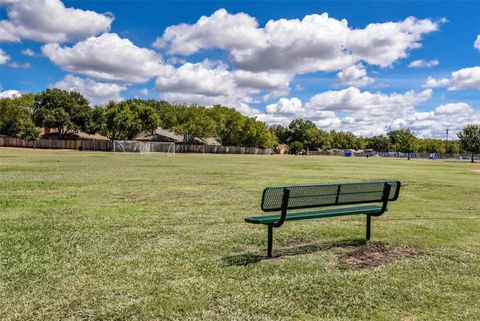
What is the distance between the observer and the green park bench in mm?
6551

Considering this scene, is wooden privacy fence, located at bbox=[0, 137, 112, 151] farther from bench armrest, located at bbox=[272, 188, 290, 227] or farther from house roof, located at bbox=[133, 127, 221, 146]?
bench armrest, located at bbox=[272, 188, 290, 227]

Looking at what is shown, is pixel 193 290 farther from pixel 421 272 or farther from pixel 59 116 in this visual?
pixel 59 116

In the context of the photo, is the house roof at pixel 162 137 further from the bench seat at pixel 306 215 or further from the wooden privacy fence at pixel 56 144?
the bench seat at pixel 306 215

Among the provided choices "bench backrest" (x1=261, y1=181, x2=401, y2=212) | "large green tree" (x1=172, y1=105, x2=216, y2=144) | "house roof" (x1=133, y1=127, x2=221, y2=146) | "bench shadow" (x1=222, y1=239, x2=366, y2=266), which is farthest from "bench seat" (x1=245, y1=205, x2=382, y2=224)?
"house roof" (x1=133, y1=127, x2=221, y2=146)

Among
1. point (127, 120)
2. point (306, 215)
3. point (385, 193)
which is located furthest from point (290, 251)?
point (127, 120)

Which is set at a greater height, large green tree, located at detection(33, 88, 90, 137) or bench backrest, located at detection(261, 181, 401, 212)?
large green tree, located at detection(33, 88, 90, 137)

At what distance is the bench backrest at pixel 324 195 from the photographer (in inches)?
260

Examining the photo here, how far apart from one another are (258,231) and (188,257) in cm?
239

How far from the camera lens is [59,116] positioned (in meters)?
96.2

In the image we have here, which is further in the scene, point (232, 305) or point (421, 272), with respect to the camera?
point (421, 272)

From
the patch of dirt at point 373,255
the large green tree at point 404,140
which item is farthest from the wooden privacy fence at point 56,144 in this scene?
the large green tree at point 404,140

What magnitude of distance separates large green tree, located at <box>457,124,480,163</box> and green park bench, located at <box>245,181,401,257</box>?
101716mm

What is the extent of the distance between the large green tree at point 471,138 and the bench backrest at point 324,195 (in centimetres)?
10172

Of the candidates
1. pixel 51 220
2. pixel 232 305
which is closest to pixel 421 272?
pixel 232 305
